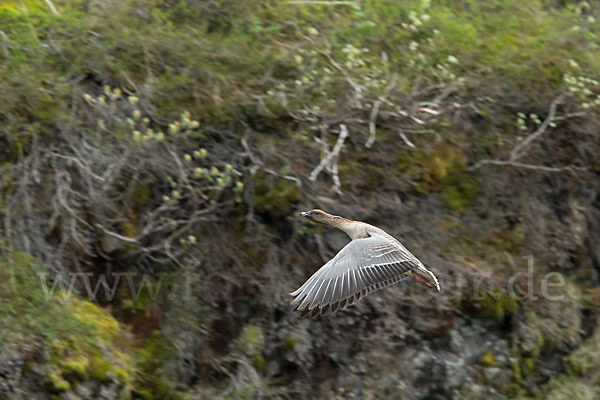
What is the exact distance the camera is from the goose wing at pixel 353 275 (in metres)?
4.67

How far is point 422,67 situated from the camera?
25.3 feet

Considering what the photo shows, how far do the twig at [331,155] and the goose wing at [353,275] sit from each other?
1.55m

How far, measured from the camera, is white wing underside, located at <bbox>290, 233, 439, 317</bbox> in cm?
467

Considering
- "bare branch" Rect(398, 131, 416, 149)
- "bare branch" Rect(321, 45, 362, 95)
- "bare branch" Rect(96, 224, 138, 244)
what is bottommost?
"bare branch" Rect(96, 224, 138, 244)

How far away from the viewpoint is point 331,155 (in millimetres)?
6805

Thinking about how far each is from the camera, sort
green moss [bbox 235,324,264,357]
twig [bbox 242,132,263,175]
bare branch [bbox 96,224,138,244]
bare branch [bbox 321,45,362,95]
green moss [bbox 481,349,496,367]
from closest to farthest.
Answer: bare branch [bbox 96,224,138,244] → green moss [bbox 235,324,264,357] → twig [bbox 242,132,263,175] → bare branch [bbox 321,45,362,95] → green moss [bbox 481,349,496,367]

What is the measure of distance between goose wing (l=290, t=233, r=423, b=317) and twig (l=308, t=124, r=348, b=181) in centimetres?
155

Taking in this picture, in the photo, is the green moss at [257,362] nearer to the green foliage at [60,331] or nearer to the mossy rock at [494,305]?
the green foliage at [60,331]

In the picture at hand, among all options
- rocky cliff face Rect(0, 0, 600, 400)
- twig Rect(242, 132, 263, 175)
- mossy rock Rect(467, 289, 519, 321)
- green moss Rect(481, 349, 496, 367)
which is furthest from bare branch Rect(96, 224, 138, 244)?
green moss Rect(481, 349, 496, 367)

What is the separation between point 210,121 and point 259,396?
2.07 metres

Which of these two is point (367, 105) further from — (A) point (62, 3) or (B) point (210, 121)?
(A) point (62, 3)

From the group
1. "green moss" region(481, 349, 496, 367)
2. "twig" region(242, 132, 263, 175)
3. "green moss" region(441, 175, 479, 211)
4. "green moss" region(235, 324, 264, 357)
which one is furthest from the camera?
"green moss" region(441, 175, 479, 211)

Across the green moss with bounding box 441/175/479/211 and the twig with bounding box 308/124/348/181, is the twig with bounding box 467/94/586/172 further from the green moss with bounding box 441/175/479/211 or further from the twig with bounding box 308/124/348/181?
the twig with bounding box 308/124/348/181

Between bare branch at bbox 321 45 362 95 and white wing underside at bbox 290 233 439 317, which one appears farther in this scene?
bare branch at bbox 321 45 362 95
